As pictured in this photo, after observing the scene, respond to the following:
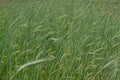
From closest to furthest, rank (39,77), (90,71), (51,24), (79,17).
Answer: (39,77) → (90,71) → (51,24) → (79,17)

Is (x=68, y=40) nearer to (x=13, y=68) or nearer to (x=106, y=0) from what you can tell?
(x=13, y=68)

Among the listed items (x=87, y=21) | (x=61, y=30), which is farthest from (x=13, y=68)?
(x=87, y=21)

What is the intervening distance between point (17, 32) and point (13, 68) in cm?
83

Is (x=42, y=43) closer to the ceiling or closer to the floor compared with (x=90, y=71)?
closer to the ceiling

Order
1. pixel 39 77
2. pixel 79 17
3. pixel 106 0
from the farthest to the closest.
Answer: pixel 106 0 → pixel 79 17 → pixel 39 77

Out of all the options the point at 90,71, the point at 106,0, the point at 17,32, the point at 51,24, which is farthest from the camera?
the point at 106,0

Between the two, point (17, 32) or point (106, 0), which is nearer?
point (17, 32)

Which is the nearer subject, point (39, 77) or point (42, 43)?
point (39, 77)

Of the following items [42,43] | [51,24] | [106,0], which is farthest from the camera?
[106,0]

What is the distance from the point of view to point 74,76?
2.80 metres

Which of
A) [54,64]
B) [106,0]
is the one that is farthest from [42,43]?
[106,0]

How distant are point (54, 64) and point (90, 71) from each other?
1.23ft

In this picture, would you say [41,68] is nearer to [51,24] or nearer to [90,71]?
[90,71]

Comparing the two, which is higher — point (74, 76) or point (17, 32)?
point (17, 32)
